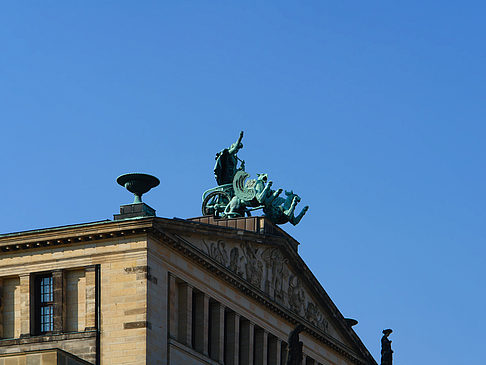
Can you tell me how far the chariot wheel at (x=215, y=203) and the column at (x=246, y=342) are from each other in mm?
6634

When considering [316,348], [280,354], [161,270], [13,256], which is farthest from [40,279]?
[316,348]

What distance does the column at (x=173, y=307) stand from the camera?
6156 cm

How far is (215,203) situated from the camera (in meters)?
73.2

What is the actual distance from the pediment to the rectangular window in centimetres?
655

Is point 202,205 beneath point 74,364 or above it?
above

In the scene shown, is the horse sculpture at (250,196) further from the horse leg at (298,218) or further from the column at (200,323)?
the column at (200,323)

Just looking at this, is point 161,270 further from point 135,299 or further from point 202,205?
point 202,205

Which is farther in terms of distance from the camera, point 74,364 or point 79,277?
point 79,277

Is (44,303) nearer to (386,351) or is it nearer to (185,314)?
(185,314)

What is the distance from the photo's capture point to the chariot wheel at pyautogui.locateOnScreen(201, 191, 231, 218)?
7288 centimetres

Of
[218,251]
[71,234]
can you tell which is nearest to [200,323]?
[218,251]

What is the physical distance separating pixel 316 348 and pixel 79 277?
21702 mm

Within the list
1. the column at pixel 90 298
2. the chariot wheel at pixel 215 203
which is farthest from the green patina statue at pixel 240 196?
the column at pixel 90 298

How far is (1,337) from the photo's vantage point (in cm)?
6134
